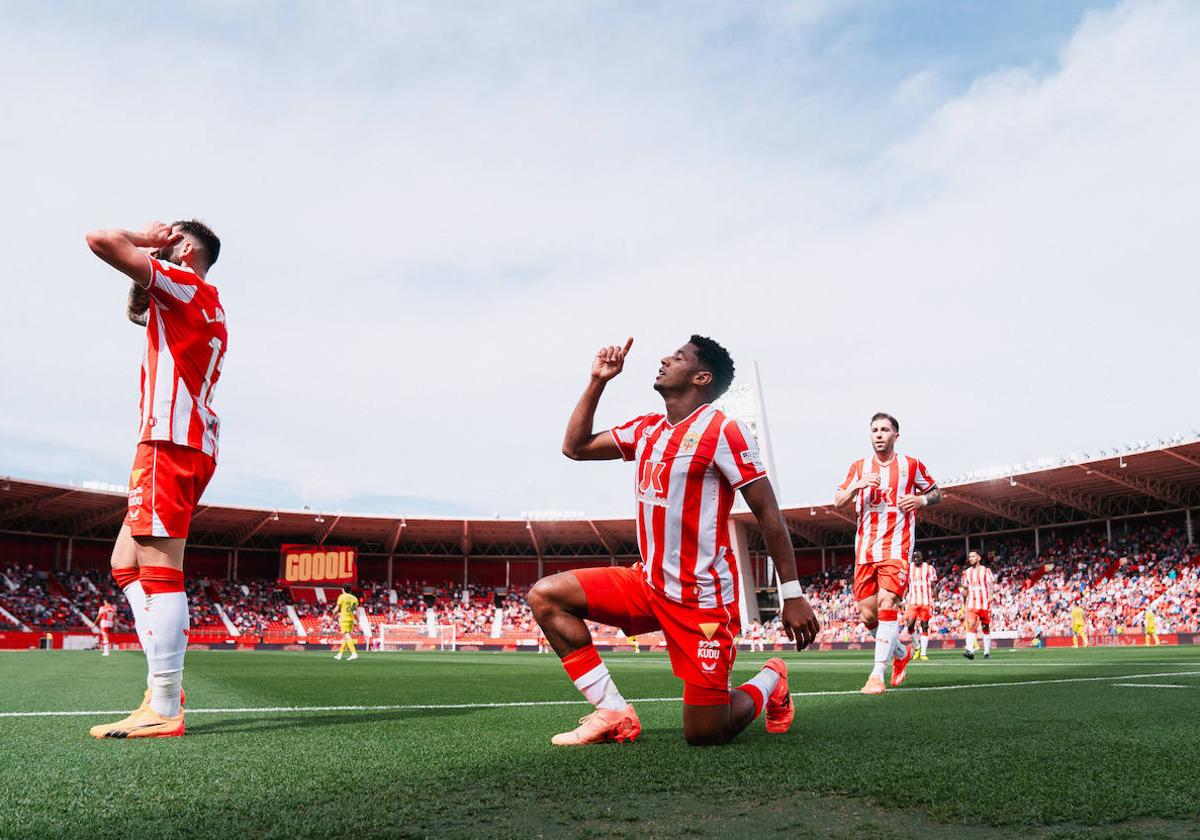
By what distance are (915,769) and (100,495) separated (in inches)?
1865

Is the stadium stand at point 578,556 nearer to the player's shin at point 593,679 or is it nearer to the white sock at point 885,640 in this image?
the white sock at point 885,640

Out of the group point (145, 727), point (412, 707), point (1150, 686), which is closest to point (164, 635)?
point (145, 727)

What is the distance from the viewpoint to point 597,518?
51.8 m

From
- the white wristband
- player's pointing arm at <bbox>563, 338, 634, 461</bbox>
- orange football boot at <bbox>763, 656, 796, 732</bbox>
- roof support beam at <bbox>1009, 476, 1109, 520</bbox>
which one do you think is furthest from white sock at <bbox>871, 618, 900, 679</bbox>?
roof support beam at <bbox>1009, 476, 1109, 520</bbox>

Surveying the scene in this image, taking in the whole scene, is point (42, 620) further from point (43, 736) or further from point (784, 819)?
point (784, 819)

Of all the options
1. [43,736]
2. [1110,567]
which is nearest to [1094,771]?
[43,736]

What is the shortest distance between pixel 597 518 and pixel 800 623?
4825cm

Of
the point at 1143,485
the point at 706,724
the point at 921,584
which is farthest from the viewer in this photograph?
the point at 1143,485

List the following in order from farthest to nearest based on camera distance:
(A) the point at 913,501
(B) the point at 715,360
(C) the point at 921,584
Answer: (C) the point at 921,584
(A) the point at 913,501
(B) the point at 715,360

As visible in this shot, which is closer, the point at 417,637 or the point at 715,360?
the point at 715,360

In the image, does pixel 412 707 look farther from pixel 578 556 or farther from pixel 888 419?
pixel 578 556

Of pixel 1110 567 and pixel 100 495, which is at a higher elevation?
pixel 100 495

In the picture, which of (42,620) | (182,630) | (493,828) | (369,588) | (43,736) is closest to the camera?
(493,828)

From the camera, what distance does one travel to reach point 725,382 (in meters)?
4.38
